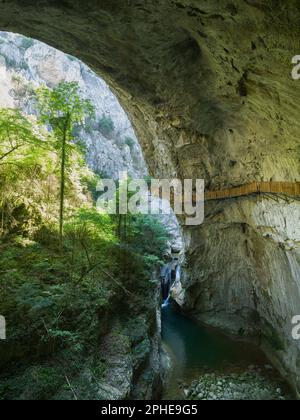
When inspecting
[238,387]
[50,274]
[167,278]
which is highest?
[50,274]

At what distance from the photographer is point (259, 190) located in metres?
9.11

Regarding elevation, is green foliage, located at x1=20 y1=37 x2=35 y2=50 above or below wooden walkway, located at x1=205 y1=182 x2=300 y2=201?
above

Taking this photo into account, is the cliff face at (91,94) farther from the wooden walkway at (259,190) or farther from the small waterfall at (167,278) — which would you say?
the wooden walkway at (259,190)

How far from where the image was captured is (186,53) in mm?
7871

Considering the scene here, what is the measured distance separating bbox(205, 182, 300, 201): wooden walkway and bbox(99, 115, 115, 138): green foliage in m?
33.0

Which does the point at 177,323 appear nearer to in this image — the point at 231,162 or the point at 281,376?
the point at 281,376

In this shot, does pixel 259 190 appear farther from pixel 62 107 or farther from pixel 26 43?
pixel 26 43

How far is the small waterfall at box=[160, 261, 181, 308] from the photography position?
67.8ft

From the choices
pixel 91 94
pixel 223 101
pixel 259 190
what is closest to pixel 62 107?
pixel 223 101

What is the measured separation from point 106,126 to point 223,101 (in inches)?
1419

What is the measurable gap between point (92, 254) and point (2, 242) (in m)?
2.79

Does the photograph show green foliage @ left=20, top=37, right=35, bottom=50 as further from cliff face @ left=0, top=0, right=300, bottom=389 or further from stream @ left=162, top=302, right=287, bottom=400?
stream @ left=162, top=302, right=287, bottom=400

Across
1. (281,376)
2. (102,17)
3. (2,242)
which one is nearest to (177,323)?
(281,376)

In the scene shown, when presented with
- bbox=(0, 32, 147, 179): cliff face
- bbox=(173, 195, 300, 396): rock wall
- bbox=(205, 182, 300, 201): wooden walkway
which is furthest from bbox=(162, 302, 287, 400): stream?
bbox=(0, 32, 147, 179): cliff face
